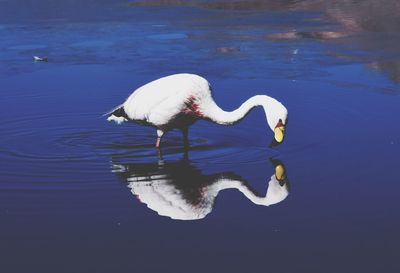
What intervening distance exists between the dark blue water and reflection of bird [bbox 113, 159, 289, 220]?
0.8 inches

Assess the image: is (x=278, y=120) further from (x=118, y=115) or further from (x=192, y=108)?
(x=118, y=115)

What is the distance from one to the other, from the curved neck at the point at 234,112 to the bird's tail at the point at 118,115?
57.5 inches

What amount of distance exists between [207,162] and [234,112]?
2.23ft

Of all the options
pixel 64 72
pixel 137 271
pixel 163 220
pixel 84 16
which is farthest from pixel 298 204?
pixel 84 16

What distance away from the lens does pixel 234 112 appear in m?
9.41

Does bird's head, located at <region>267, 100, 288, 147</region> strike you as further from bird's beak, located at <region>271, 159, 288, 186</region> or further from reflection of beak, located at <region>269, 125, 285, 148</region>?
bird's beak, located at <region>271, 159, 288, 186</region>

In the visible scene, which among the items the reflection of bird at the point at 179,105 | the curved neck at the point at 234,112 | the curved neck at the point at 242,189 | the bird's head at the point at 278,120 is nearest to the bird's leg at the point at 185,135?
the reflection of bird at the point at 179,105

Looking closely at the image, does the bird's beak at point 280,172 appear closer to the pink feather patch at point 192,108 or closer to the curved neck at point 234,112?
the curved neck at point 234,112

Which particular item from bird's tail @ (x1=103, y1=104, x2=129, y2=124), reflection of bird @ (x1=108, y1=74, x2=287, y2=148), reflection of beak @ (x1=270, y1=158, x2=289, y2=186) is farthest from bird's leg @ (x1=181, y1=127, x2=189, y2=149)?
reflection of beak @ (x1=270, y1=158, x2=289, y2=186)

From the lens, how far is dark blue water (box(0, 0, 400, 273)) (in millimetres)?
6438

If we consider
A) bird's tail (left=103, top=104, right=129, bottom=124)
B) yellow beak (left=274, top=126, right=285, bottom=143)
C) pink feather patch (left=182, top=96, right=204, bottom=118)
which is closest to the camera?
yellow beak (left=274, top=126, right=285, bottom=143)

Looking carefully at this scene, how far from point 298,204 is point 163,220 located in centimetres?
129

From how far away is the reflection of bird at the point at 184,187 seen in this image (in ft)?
24.7

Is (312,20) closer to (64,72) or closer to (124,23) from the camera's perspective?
(124,23)
